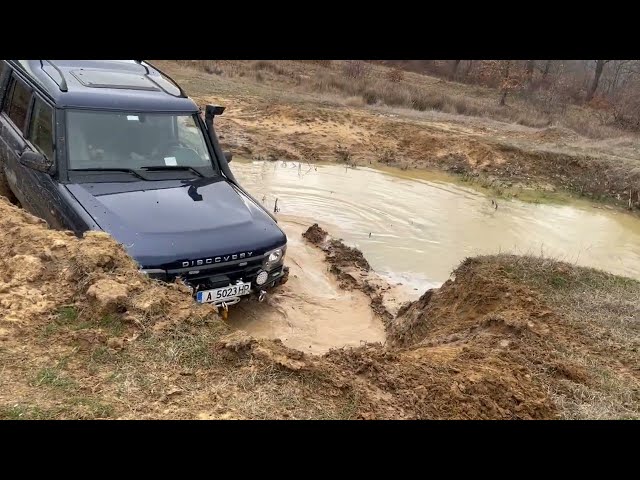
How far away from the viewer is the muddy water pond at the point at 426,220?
8.90m

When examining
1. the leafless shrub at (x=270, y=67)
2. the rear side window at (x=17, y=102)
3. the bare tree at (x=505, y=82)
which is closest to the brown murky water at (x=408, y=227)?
the rear side window at (x=17, y=102)

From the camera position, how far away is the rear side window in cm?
576

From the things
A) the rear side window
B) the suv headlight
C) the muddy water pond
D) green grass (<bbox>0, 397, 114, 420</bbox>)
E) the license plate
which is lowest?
the muddy water pond

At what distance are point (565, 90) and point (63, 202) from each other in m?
37.1

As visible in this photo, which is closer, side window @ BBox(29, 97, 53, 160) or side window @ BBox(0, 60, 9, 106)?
side window @ BBox(29, 97, 53, 160)

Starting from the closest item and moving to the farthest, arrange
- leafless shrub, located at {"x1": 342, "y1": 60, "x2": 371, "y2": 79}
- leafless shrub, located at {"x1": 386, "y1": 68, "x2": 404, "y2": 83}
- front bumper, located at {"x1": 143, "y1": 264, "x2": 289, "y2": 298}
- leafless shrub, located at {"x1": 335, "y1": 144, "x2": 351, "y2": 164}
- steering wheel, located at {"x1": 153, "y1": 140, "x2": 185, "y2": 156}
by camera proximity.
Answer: front bumper, located at {"x1": 143, "y1": 264, "x2": 289, "y2": 298}, steering wheel, located at {"x1": 153, "y1": 140, "x2": 185, "y2": 156}, leafless shrub, located at {"x1": 335, "y1": 144, "x2": 351, "y2": 164}, leafless shrub, located at {"x1": 342, "y1": 60, "x2": 371, "y2": 79}, leafless shrub, located at {"x1": 386, "y1": 68, "x2": 404, "y2": 83}

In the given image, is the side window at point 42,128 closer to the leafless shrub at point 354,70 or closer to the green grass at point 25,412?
the green grass at point 25,412

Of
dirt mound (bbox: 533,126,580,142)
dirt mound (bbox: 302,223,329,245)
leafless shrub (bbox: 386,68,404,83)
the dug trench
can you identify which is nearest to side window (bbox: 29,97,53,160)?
the dug trench

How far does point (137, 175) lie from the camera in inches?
201

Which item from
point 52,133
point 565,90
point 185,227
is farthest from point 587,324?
point 565,90

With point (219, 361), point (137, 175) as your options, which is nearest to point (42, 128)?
point (137, 175)

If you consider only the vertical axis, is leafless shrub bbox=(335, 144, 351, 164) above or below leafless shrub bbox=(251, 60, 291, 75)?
below

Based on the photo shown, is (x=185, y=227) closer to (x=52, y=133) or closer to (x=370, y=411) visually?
(x=52, y=133)

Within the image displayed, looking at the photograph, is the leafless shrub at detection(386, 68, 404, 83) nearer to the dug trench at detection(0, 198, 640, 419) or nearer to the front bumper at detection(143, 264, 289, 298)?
the front bumper at detection(143, 264, 289, 298)
